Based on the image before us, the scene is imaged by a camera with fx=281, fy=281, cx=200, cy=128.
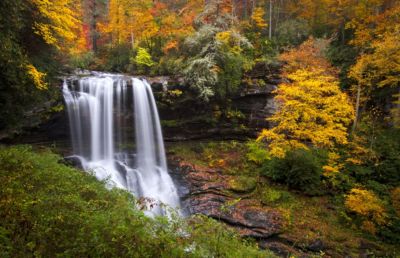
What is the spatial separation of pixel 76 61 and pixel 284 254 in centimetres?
1758

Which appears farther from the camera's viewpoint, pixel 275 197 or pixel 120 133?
pixel 120 133

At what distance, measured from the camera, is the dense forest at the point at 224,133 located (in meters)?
5.16

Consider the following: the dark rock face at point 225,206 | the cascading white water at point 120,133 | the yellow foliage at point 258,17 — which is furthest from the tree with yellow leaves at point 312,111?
the yellow foliage at point 258,17

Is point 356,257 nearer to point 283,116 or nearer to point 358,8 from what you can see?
point 283,116

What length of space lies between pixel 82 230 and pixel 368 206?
10450 mm

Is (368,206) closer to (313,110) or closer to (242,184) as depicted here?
(313,110)

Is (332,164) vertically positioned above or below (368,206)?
above

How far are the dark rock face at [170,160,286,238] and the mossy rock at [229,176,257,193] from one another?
27cm

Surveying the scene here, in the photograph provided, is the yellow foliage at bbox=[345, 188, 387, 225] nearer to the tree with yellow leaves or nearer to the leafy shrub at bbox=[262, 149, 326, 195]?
the leafy shrub at bbox=[262, 149, 326, 195]

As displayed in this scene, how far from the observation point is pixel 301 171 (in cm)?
1277

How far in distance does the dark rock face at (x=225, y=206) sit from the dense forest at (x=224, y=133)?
3.6 inches

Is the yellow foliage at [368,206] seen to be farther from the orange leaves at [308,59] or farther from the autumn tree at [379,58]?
the orange leaves at [308,59]

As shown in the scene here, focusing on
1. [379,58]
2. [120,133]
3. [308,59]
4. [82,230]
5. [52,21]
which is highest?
[52,21]

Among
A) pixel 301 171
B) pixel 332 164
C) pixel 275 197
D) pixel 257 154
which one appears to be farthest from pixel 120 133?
pixel 332 164
